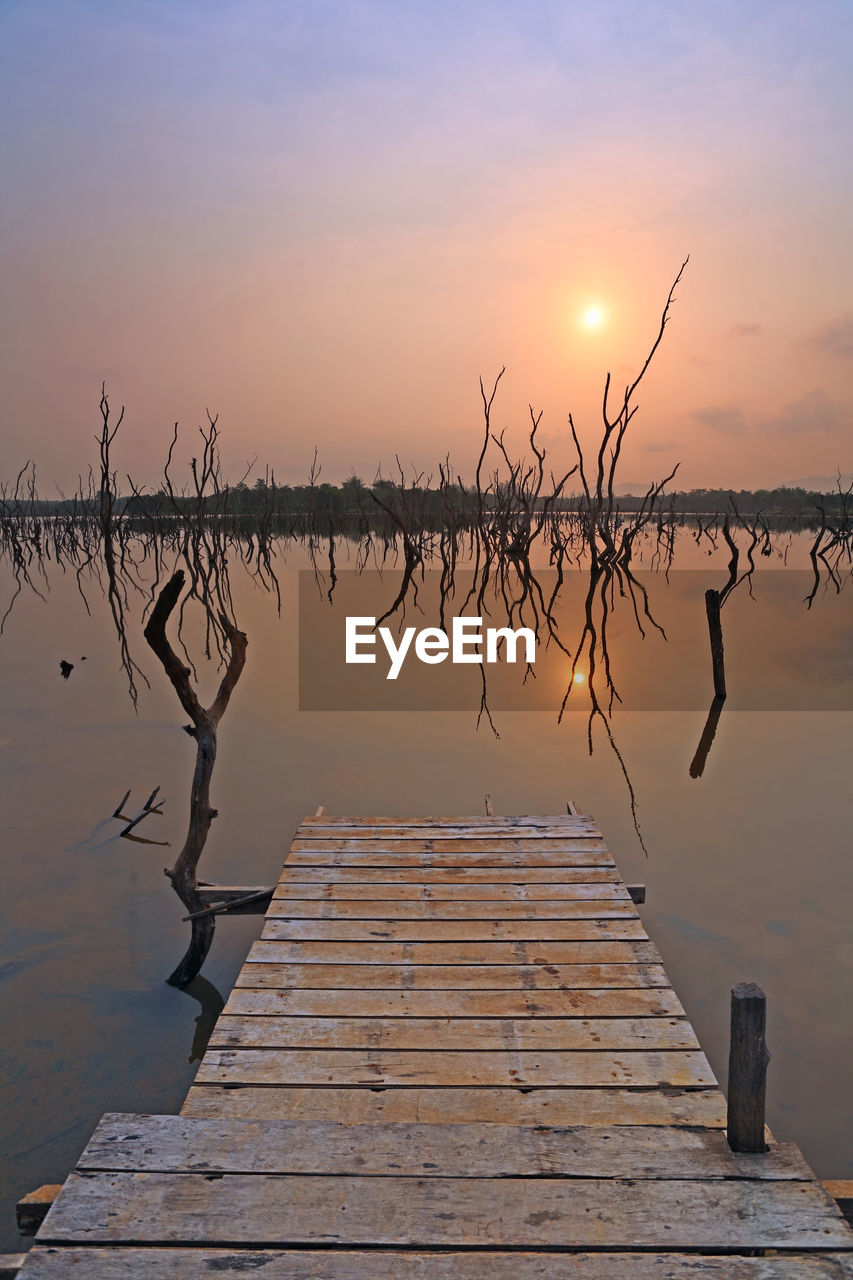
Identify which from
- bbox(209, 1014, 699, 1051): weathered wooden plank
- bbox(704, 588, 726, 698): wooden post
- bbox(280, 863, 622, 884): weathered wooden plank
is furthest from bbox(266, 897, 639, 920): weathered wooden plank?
bbox(704, 588, 726, 698): wooden post

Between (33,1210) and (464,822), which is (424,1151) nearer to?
(33,1210)

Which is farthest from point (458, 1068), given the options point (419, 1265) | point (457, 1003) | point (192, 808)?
point (192, 808)

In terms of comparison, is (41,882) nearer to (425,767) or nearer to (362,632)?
(425,767)

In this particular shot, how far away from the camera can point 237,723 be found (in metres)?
8.56

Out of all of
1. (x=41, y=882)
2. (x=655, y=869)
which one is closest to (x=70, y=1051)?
(x=41, y=882)

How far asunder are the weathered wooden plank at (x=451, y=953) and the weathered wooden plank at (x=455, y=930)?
4 cm

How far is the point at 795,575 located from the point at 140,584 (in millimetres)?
17049

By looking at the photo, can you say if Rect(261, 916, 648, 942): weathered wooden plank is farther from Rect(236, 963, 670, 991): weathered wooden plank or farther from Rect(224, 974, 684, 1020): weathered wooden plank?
Rect(224, 974, 684, 1020): weathered wooden plank

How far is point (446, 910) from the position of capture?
13.0 ft

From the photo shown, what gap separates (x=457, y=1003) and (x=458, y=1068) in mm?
402

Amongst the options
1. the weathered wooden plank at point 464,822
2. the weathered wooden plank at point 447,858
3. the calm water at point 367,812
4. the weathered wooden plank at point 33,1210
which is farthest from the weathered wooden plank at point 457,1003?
the weathered wooden plank at point 464,822

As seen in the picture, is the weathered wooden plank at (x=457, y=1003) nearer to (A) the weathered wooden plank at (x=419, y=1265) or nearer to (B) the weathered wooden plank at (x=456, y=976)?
(B) the weathered wooden plank at (x=456, y=976)

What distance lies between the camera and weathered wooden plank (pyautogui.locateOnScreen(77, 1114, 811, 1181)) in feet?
7.10

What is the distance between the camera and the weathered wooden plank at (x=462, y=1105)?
248 cm
